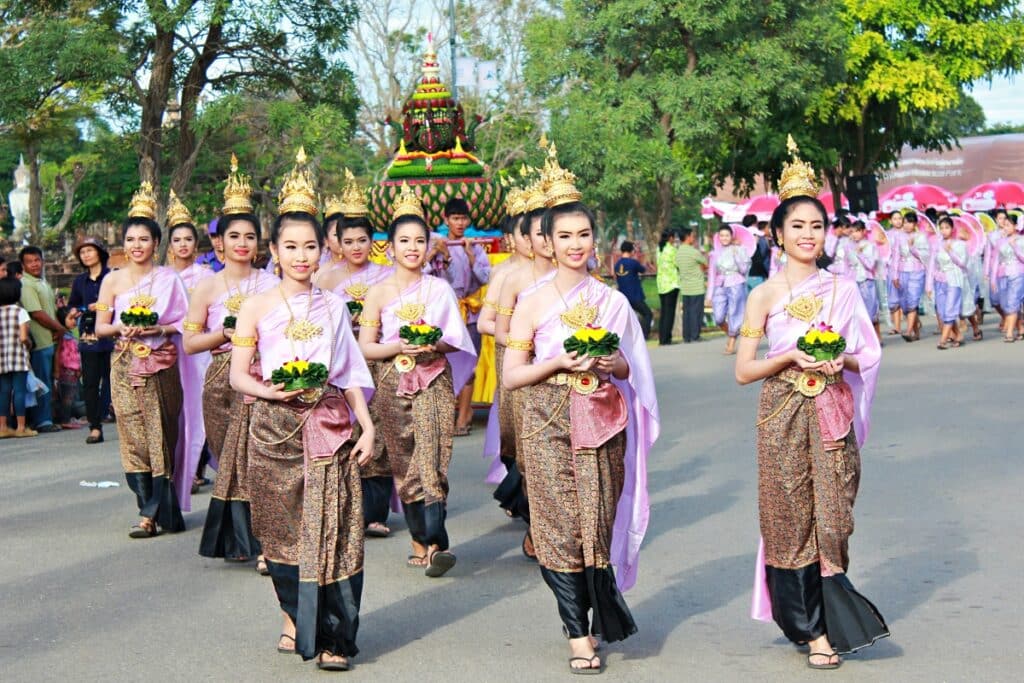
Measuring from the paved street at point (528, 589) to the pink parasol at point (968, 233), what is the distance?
9450 mm

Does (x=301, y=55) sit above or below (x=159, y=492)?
above

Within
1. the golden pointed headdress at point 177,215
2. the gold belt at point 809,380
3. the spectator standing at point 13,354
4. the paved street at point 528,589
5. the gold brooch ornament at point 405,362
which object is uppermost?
the golden pointed headdress at point 177,215

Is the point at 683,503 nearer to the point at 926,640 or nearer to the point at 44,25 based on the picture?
the point at 926,640

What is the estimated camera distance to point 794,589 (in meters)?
5.86

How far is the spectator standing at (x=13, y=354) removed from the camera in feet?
45.5

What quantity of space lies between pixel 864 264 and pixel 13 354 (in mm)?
11499

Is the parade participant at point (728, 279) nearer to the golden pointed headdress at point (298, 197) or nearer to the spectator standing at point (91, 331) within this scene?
the spectator standing at point (91, 331)

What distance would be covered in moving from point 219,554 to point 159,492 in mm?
1114

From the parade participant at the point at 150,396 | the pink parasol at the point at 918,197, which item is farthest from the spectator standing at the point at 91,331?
the pink parasol at the point at 918,197

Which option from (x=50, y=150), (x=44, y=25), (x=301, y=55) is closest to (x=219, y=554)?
(x=44, y=25)

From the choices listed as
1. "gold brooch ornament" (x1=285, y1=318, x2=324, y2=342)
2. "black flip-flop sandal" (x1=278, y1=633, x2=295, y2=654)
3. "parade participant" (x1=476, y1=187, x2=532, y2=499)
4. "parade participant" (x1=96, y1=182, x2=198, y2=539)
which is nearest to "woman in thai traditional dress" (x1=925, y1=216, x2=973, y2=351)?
Answer: "parade participant" (x1=476, y1=187, x2=532, y2=499)

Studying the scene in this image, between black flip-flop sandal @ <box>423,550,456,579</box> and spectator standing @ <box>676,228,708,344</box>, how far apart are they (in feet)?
50.5

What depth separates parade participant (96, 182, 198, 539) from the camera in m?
9.04

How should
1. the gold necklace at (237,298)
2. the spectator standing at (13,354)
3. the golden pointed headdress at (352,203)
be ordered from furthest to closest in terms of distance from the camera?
the spectator standing at (13,354), the golden pointed headdress at (352,203), the gold necklace at (237,298)
